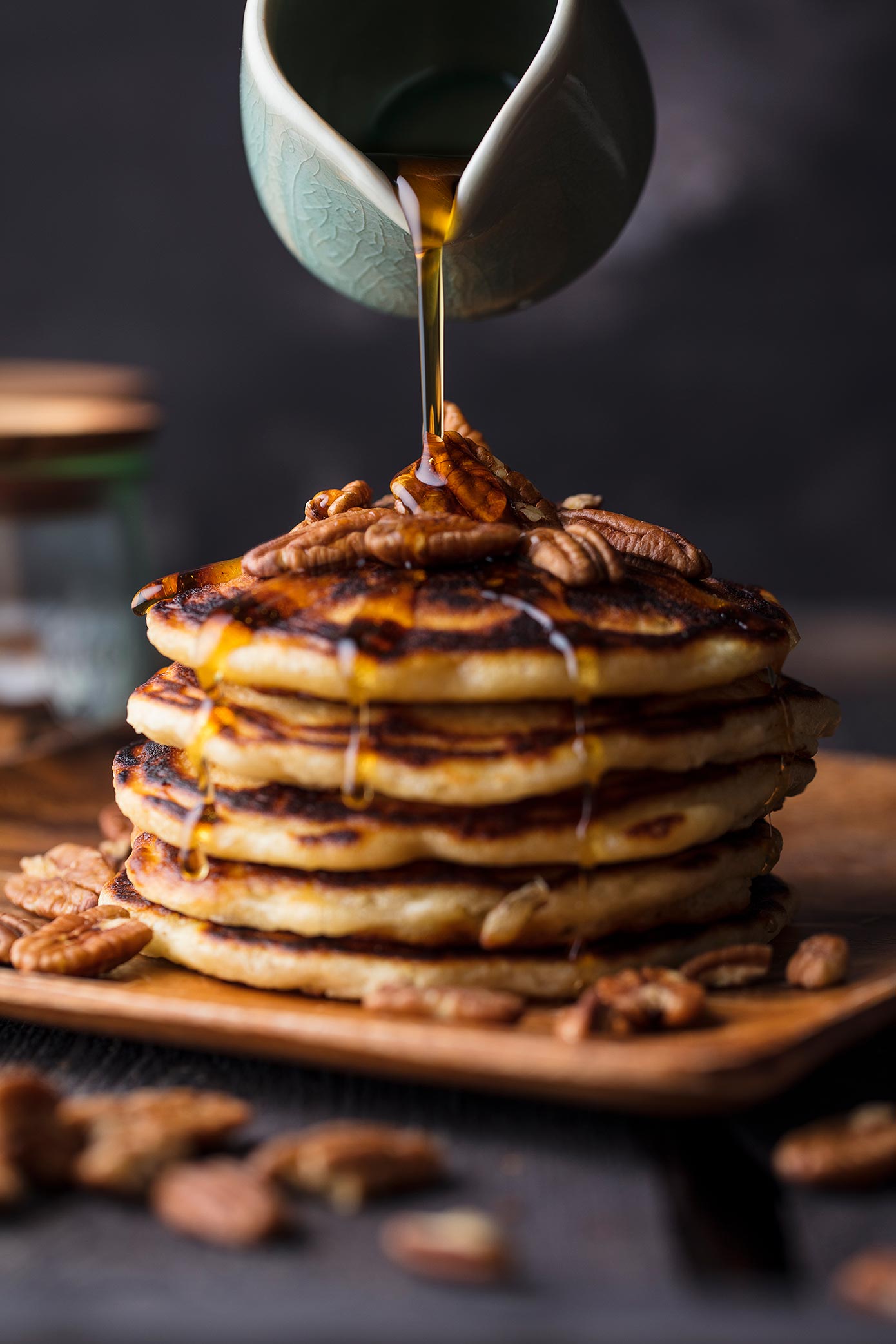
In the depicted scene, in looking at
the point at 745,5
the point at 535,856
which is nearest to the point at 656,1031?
the point at 535,856

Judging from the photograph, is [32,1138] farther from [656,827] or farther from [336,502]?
[336,502]

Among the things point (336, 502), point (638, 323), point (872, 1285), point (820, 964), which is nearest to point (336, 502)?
point (336, 502)

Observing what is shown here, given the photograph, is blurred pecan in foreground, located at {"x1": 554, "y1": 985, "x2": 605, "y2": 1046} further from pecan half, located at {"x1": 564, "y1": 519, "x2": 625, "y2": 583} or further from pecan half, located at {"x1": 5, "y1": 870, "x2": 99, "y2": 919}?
pecan half, located at {"x1": 5, "y1": 870, "x2": 99, "y2": 919}

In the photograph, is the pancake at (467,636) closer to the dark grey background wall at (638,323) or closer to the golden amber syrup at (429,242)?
the golden amber syrup at (429,242)

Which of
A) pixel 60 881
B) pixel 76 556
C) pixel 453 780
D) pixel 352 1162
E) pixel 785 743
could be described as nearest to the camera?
pixel 352 1162

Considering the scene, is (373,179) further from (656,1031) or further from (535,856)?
(656,1031)

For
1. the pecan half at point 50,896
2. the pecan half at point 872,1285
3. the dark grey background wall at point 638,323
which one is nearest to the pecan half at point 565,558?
the pecan half at point 50,896
